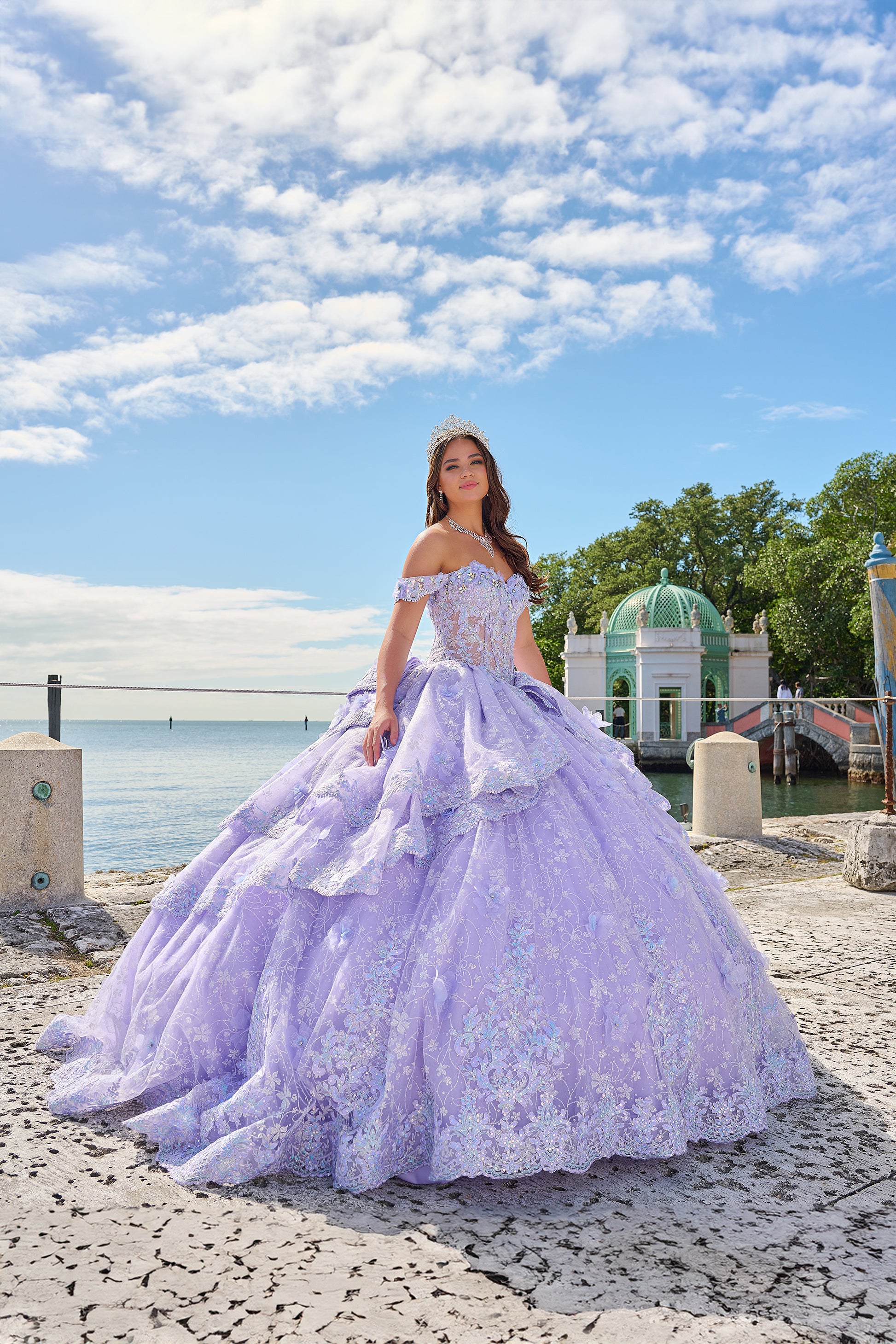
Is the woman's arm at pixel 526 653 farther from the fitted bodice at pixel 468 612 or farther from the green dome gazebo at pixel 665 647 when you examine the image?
the green dome gazebo at pixel 665 647

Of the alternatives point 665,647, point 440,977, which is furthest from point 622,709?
Result: point 440,977

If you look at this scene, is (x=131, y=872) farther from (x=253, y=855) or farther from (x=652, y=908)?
(x=652, y=908)

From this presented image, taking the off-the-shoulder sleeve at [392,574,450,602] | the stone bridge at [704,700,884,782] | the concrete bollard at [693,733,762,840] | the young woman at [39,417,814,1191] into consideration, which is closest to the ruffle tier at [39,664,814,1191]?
the young woman at [39,417,814,1191]

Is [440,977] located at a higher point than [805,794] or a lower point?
higher

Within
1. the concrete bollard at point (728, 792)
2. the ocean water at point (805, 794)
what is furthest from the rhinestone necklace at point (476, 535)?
the ocean water at point (805, 794)

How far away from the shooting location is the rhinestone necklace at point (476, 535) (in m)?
3.32

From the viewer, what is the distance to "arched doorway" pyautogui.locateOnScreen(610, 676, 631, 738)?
129ft

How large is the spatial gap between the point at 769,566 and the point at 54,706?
34.6 metres

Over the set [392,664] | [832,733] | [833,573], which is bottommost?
[832,733]

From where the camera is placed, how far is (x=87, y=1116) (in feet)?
8.67

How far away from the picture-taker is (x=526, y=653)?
144 inches

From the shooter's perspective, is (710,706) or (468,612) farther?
(710,706)

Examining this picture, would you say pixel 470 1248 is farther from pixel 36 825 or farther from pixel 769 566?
pixel 769 566

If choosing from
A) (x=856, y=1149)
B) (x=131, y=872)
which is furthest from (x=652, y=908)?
(x=131, y=872)
